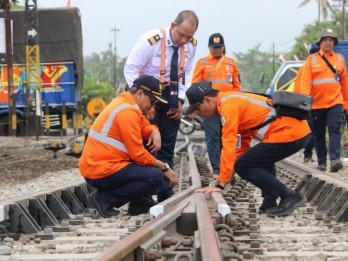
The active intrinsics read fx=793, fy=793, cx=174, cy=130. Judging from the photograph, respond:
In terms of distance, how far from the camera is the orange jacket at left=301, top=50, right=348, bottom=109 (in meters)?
10.6

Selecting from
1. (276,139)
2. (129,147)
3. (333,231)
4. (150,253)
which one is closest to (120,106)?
(129,147)

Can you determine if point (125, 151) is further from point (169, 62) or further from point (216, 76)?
point (216, 76)

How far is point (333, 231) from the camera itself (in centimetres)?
566

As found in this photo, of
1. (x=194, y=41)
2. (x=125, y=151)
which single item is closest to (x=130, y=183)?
(x=125, y=151)

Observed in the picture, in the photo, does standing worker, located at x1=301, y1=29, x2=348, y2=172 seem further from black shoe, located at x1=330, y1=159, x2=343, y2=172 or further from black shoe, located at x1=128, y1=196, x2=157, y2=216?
black shoe, located at x1=128, y1=196, x2=157, y2=216

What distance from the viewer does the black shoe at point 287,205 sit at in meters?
6.70

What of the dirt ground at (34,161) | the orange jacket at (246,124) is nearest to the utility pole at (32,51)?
the dirt ground at (34,161)

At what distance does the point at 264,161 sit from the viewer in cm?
668

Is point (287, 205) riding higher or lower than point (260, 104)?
lower

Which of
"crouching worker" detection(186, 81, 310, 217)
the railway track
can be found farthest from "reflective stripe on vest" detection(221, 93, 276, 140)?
the railway track

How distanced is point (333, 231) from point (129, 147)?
1.65 meters

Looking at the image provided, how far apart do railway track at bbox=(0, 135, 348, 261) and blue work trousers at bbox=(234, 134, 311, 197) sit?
0.84ft

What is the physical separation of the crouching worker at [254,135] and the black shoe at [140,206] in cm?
61

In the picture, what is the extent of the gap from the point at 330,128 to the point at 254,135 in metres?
4.23
